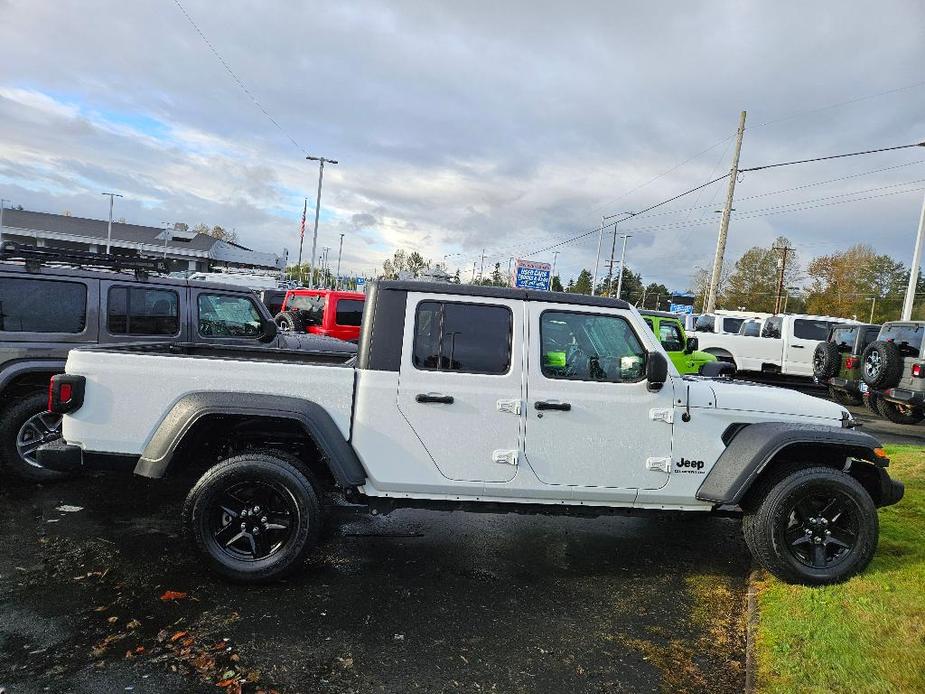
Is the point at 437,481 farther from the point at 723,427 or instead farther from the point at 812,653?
the point at 812,653

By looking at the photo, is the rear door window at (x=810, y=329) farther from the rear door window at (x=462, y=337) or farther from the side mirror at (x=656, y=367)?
the rear door window at (x=462, y=337)

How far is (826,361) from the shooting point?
12.7m

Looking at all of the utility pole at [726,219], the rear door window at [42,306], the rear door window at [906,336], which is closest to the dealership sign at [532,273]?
the utility pole at [726,219]

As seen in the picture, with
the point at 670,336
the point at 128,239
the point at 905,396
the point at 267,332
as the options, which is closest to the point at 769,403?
the point at 267,332

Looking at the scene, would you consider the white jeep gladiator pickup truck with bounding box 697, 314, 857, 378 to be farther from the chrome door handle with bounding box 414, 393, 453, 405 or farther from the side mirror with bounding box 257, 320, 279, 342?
the chrome door handle with bounding box 414, 393, 453, 405

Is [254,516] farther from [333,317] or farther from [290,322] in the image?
[290,322]

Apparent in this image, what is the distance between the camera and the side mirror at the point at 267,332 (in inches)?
291

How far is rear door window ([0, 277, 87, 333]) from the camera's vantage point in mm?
5457

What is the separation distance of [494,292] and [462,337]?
1.24ft

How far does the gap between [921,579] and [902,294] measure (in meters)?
76.9

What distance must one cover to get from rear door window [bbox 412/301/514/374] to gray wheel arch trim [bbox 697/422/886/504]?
1.59 meters

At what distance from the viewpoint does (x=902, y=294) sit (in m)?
65.7

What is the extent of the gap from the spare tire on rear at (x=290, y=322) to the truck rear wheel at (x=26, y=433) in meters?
9.47

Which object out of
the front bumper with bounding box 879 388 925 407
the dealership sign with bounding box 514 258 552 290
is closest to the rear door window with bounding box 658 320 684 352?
the front bumper with bounding box 879 388 925 407
